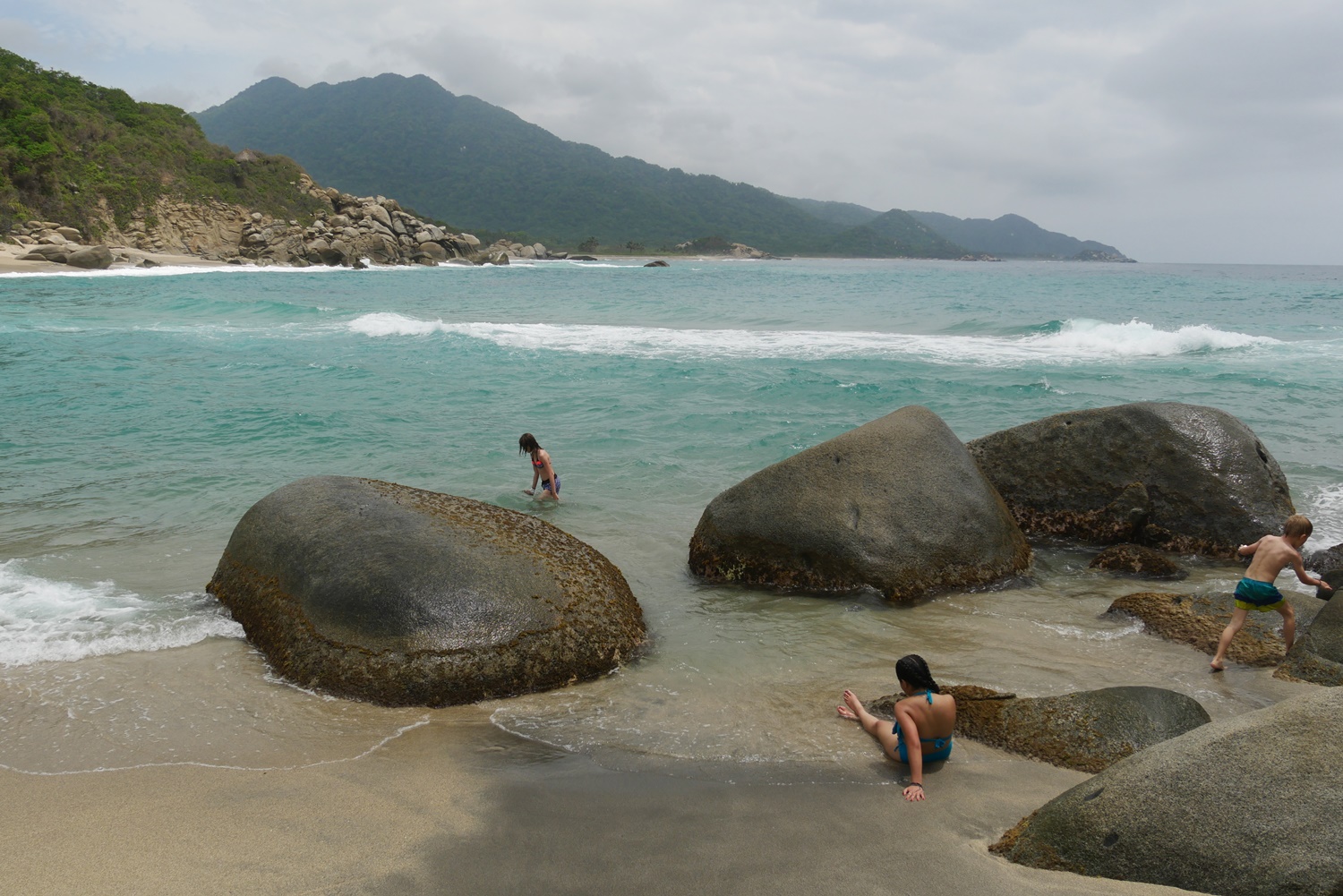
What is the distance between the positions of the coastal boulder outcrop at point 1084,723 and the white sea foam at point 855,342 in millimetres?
16300

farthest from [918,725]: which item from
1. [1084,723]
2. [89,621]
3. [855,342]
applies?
[855,342]

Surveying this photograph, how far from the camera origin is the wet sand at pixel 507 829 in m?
3.19

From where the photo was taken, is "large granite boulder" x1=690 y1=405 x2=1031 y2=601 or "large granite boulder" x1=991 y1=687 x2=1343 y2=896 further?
"large granite boulder" x1=690 y1=405 x2=1031 y2=601

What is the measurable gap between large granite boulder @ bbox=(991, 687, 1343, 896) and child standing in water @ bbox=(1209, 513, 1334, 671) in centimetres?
281

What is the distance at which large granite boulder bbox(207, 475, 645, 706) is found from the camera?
4.94 meters

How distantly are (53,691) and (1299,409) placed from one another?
1702cm

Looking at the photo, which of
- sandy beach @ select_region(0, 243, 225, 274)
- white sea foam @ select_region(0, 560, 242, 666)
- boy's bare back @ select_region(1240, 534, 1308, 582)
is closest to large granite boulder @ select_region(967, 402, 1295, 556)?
→ boy's bare back @ select_region(1240, 534, 1308, 582)

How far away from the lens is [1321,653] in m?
5.31

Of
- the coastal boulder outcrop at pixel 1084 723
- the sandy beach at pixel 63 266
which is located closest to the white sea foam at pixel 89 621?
the coastal boulder outcrop at pixel 1084 723

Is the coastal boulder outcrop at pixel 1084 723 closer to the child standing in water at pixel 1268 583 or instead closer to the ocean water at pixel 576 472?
the ocean water at pixel 576 472

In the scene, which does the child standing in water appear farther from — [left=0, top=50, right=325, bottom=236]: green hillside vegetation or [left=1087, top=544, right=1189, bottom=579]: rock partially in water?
[left=0, top=50, right=325, bottom=236]: green hillside vegetation

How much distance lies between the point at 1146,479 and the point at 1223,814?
586 cm

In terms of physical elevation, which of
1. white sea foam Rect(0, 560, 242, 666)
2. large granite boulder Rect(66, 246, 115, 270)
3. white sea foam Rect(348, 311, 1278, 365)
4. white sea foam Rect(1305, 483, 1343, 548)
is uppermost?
large granite boulder Rect(66, 246, 115, 270)

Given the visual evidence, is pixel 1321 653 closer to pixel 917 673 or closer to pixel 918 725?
pixel 917 673
